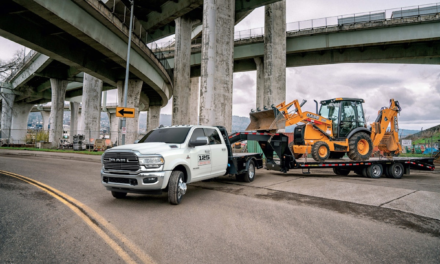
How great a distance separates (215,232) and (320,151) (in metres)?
8.40

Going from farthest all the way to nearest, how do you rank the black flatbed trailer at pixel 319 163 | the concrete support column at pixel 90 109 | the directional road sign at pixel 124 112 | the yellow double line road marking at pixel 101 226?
the concrete support column at pixel 90 109, the directional road sign at pixel 124 112, the black flatbed trailer at pixel 319 163, the yellow double line road marking at pixel 101 226

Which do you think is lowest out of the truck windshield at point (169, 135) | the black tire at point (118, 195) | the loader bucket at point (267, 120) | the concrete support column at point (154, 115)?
the black tire at point (118, 195)

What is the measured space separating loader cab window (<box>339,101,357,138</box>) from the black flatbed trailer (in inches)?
60.6

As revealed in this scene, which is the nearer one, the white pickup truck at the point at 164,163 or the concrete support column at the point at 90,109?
the white pickup truck at the point at 164,163

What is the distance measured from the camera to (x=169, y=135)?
7.64 metres

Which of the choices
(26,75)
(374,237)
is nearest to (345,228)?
(374,237)

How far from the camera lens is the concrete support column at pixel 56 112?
124 ft

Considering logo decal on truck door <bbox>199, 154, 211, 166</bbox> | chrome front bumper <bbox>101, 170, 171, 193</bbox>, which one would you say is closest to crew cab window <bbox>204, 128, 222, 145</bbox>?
logo decal on truck door <bbox>199, 154, 211, 166</bbox>

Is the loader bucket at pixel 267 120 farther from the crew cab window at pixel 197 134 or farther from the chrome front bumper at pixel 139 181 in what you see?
the chrome front bumper at pixel 139 181

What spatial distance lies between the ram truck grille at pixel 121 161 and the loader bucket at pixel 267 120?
7178mm

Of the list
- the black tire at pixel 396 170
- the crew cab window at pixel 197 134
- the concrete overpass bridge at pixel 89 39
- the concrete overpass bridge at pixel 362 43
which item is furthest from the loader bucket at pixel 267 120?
the concrete overpass bridge at pixel 362 43

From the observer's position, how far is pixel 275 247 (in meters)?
4.02

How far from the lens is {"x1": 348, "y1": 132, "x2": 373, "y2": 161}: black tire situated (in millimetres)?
12031

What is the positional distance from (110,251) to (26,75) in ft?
145
